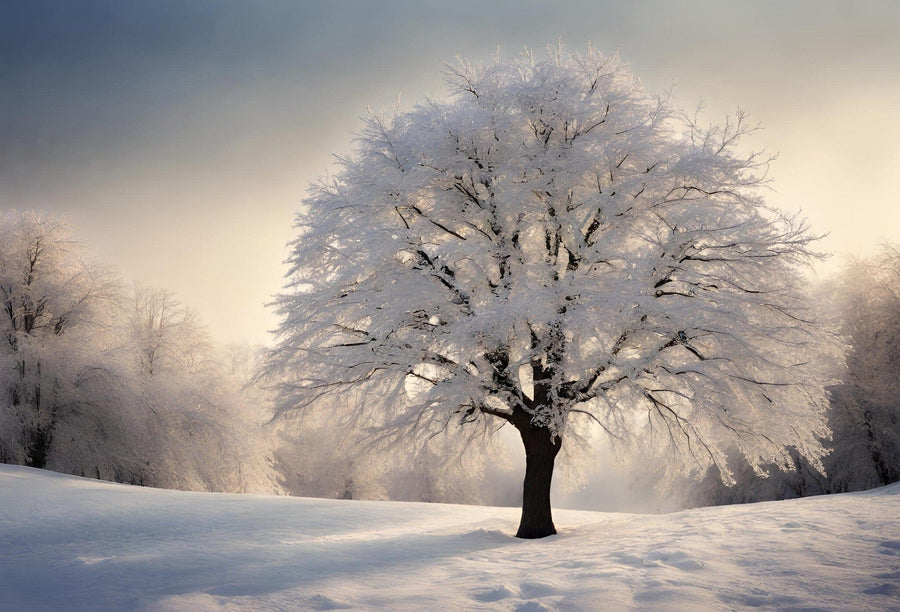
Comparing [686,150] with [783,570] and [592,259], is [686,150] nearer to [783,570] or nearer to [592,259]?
[592,259]

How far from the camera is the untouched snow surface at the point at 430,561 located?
19.1ft

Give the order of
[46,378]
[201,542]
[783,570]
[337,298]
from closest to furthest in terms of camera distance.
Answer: [783,570] < [201,542] < [337,298] < [46,378]

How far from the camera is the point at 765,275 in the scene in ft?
36.5

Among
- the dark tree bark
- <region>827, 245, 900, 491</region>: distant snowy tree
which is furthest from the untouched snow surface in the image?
<region>827, 245, 900, 491</region>: distant snowy tree

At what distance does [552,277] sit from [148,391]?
64.5 ft

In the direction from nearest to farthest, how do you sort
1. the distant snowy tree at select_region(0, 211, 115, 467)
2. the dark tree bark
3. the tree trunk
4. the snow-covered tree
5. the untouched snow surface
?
the untouched snow surface < the snow-covered tree < the dark tree bark < the tree trunk < the distant snowy tree at select_region(0, 211, 115, 467)

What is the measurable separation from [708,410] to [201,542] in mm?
8803

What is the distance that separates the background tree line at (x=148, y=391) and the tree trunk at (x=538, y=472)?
25.8 feet

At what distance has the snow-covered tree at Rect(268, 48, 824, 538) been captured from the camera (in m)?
10.4

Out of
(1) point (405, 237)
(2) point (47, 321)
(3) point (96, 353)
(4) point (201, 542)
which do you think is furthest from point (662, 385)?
(2) point (47, 321)

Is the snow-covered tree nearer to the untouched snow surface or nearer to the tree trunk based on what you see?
the tree trunk

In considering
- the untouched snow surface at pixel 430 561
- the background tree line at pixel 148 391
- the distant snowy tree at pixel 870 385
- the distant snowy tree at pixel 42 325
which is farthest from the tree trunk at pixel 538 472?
the distant snowy tree at pixel 42 325

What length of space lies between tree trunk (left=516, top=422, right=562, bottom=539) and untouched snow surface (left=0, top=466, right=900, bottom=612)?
846mm

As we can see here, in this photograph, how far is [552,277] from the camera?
10961 mm
